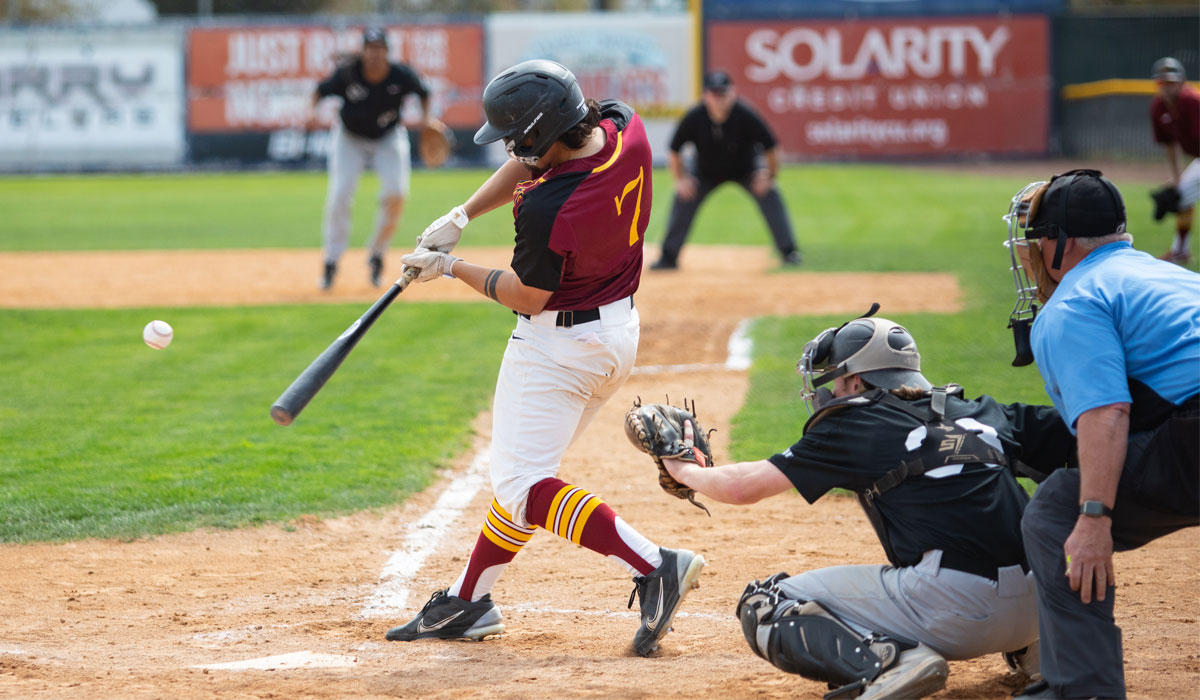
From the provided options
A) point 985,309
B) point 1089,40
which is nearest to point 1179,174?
point 985,309

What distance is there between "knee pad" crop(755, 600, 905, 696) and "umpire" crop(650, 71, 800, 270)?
10.4 meters

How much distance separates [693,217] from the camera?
1380 centimetres

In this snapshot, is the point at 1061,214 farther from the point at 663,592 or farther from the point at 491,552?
the point at 491,552

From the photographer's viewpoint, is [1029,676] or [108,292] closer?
[1029,676]

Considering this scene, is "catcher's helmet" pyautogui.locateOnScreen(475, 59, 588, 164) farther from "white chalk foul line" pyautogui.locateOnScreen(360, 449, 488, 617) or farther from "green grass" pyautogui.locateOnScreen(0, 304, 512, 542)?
"green grass" pyautogui.locateOnScreen(0, 304, 512, 542)

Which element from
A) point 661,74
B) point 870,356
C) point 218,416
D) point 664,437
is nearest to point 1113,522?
point 870,356

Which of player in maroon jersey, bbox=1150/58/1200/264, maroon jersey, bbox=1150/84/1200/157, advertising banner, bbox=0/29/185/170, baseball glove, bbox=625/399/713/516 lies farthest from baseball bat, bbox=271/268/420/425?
advertising banner, bbox=0/29/185/170

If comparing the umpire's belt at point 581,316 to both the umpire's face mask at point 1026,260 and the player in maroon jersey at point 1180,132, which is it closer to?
the umpire's face mask at point 1026,260

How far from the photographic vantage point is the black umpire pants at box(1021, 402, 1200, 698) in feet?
10.7

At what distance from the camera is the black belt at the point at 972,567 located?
141 inches

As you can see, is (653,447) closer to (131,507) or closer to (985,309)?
(131,507)

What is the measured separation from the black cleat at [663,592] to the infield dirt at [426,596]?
0.28ft

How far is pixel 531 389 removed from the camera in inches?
163

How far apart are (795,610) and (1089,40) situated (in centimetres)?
2957
